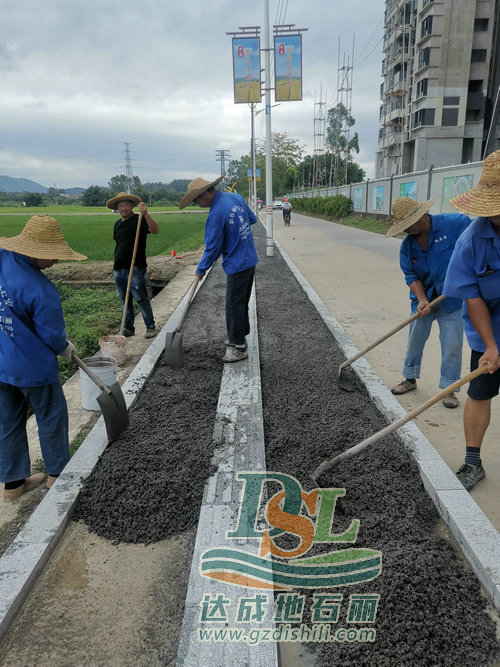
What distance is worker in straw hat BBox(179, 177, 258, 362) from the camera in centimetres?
454

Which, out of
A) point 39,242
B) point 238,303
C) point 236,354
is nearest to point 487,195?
point 39,242

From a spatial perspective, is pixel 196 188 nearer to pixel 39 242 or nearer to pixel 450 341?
pixel 39 242

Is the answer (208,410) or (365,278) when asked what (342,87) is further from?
(208,410)

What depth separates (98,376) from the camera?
395 centimetres

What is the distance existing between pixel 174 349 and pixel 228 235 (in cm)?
126

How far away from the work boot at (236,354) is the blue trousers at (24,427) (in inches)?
79.0

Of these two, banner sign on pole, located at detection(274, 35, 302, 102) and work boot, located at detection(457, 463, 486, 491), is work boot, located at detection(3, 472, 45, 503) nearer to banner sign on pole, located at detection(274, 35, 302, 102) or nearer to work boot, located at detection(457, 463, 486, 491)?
work boot, located at detection(457, 463, 486, 491)

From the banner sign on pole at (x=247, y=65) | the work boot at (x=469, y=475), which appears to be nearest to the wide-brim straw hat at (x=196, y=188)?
the work boot at (x=469, y=475)

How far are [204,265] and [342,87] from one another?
174ft

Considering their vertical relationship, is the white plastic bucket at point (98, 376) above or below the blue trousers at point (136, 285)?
below

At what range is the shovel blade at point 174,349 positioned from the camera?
463cm

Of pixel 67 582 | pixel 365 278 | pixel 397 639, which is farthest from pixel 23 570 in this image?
pixel 365 278

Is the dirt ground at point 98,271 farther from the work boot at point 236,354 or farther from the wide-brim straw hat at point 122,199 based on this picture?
the work boot at point 236,354

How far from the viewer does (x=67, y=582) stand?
2199 mm
